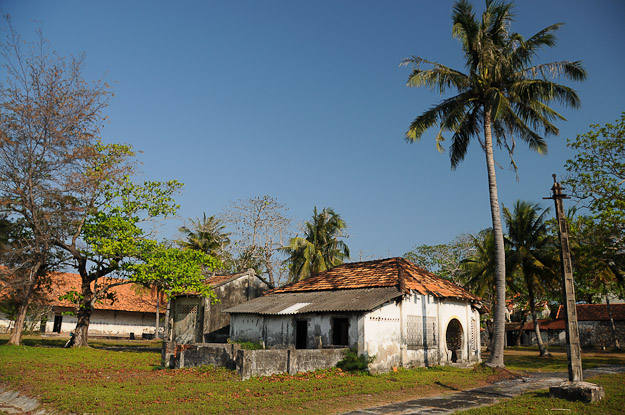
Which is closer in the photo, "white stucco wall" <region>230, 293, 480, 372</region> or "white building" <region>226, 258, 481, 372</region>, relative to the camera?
"white stucco wall" <region>230, 293, 480, 372</region>

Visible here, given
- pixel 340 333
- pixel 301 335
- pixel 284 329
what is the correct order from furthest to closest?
pixel 340 333, pixel 301 335, pixel 284 329

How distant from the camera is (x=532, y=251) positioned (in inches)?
1106

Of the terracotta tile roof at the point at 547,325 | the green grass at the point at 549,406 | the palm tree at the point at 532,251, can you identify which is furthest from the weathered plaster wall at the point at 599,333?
the green grass at the point at 549,406

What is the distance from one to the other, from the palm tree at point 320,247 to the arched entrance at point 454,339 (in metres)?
13.4

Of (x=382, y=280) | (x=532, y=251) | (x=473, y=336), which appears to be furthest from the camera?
(x=532, y=251)

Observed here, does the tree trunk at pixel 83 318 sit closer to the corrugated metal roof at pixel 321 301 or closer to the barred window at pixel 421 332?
→ the corrugated metal roof at pixel 321 301

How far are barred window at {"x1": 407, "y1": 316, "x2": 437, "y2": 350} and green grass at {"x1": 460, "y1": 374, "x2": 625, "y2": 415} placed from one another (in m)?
6.44

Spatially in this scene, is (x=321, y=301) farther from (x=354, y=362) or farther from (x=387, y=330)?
(x=354, y=362)

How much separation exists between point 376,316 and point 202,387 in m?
6.96

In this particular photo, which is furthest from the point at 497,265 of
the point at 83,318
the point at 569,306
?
the point at 83,318

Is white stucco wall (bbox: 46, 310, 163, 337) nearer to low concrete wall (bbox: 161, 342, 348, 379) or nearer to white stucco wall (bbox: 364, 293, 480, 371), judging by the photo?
low concrete wall (bbox: 161, 342, 348, 379)

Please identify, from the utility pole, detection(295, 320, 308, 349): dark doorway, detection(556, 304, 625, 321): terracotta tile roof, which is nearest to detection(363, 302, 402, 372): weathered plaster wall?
detection(295, 320, 308, 349): dark doorway

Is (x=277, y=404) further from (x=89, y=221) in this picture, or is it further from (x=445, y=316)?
(x=89, y=221)

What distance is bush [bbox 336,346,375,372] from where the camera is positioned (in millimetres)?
15625
